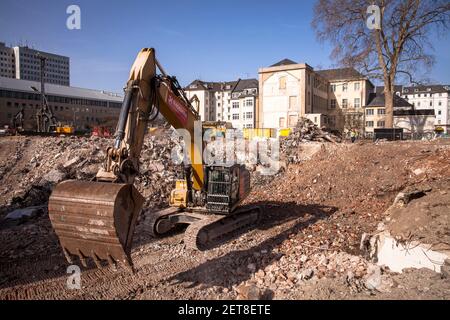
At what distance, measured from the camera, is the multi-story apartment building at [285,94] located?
4247 centimetres

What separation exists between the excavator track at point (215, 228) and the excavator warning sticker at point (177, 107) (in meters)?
2.31

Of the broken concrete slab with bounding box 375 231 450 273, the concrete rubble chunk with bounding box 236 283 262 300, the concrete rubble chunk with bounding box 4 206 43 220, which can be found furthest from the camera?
→ the concrete rubble chunk with bounding box 4 206 43 220

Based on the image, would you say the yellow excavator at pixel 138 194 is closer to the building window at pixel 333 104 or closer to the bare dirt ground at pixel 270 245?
the bare dirt ground at pixel 270 245

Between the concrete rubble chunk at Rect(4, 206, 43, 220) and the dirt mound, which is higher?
the dirt mound

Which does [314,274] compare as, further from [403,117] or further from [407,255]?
[403,117]

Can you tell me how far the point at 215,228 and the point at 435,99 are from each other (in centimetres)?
11226

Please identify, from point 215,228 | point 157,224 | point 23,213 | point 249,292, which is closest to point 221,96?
point 23,213

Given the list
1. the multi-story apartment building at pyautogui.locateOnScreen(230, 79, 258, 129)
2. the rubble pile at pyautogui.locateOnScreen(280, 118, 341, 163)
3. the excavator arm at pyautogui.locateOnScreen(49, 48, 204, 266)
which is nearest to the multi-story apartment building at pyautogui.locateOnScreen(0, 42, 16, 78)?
the multi-story apartment building at pyautogui.locateOnScreen(230, 79, 258, 129)

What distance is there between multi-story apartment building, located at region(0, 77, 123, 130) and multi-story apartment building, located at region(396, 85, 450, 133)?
78.3m

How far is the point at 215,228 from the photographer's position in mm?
8156

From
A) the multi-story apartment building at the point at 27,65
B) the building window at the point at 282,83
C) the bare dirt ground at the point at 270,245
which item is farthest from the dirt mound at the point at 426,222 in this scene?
the multi-story apartment building at the point at 27,65

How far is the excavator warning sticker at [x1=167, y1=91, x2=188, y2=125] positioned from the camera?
681 cm

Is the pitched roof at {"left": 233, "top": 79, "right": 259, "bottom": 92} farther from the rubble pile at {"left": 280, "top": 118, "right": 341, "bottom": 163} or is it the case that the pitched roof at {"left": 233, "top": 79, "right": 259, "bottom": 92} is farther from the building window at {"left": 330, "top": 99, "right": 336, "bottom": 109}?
the rubble pile at {"left": 280, "top": 118, "right": 341, "bottom": 163}

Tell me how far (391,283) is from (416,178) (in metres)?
8.97
